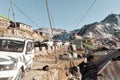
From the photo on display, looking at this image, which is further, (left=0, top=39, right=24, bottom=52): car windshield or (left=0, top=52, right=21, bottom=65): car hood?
(left=0, top=39, right=24, bottom=52): car windshield

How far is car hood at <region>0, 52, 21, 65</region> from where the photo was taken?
731 cm

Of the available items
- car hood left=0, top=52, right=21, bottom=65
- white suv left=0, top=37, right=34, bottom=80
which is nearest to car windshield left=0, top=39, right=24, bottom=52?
white suv left=0, top=37, right=34, bottom=80

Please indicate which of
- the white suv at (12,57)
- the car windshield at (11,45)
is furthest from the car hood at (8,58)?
the car windshield at (11,45)

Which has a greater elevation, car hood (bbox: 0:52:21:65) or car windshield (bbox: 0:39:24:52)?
car windshield (bbox: 0:39:24:52)

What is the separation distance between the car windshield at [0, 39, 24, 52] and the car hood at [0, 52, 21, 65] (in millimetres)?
643

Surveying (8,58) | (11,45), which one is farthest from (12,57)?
(11,45)

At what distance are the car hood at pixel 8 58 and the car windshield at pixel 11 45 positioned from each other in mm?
643

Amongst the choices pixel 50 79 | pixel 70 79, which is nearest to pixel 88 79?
pixel 70 79

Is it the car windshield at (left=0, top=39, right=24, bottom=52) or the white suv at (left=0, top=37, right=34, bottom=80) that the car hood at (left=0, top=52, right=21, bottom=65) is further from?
the car windshield at (left=0, top=39, right=24, bottom=52)

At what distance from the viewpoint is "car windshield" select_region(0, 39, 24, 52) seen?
9.38 meters

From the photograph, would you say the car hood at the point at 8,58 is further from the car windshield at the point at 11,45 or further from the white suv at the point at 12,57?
the car windshield at the point at 11,45

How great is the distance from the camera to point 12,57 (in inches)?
320

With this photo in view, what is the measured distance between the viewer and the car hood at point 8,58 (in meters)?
7.31

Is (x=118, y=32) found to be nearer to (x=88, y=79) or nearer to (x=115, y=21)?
(x=115, y=21)
